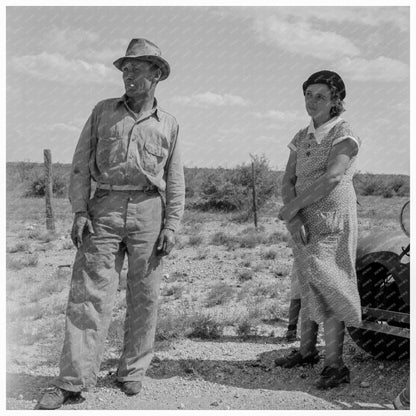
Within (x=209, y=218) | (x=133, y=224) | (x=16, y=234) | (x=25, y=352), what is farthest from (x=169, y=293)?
(x=209, y=218)

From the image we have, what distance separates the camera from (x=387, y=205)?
102 ft

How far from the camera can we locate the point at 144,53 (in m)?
4.13

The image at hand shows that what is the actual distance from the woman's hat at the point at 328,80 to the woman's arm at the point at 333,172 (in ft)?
1.29

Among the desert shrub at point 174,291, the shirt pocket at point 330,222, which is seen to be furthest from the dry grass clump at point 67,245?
the shirt pocket at point 330,222

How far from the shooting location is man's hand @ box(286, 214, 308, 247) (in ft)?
14.9

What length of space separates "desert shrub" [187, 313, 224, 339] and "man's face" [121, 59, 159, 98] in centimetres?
273

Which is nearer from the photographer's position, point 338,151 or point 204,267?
point 338,151

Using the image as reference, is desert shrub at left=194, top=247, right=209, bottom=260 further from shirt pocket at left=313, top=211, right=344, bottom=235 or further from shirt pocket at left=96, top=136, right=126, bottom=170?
shirt pocket at left=96, top=136, right=126, bottom=170

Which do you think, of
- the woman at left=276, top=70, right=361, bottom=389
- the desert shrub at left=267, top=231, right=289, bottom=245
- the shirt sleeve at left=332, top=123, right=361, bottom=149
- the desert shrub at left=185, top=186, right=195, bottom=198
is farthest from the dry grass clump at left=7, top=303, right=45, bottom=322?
the desert shrub at left=185, top=186, right=195, bottom=198

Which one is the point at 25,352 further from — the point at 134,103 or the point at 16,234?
the point at 16,234

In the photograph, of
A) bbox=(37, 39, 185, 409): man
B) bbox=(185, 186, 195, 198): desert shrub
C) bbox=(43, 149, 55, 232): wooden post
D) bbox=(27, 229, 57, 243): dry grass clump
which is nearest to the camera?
bbox=(37, 39, 185, 409): man

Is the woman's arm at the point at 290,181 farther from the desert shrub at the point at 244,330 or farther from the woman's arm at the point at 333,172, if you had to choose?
the desert shrub at the point at 244,330

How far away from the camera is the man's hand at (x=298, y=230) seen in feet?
14.9

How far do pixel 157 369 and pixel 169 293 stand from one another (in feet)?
11.8
